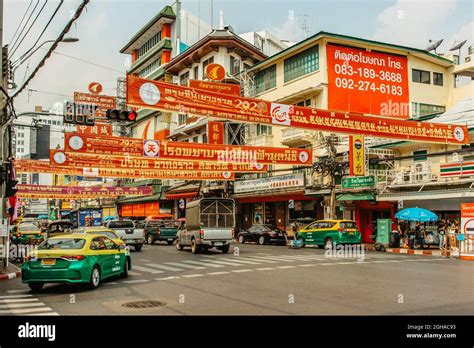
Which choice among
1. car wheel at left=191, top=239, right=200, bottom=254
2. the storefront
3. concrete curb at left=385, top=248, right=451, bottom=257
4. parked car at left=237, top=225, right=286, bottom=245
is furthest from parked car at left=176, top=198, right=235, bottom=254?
the storefront

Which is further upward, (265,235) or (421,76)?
(421,76)

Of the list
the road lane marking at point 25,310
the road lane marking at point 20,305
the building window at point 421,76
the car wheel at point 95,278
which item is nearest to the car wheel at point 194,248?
the car wheel at point 95,278

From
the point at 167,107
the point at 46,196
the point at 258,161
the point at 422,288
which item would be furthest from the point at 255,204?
the point at 422,288

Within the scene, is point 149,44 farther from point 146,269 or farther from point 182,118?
point 146,269

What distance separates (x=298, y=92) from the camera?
3941 cm

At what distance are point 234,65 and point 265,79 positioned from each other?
19.3 feet

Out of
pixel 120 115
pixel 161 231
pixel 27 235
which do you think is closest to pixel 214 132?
pixel 161 231

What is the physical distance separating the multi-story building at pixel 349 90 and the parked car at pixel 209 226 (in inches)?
314

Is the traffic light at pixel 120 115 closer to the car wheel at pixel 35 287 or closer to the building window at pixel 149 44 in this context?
the car wheel at pixel 35 287

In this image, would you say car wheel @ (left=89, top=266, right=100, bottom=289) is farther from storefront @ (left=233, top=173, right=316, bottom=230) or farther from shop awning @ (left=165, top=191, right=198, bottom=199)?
shop awning @ (left=165, top=191, right=198, bottom=199)

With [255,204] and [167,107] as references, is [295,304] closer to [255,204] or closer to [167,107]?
[167,107]

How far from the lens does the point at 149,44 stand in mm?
67812

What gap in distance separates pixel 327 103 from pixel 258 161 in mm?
10280
